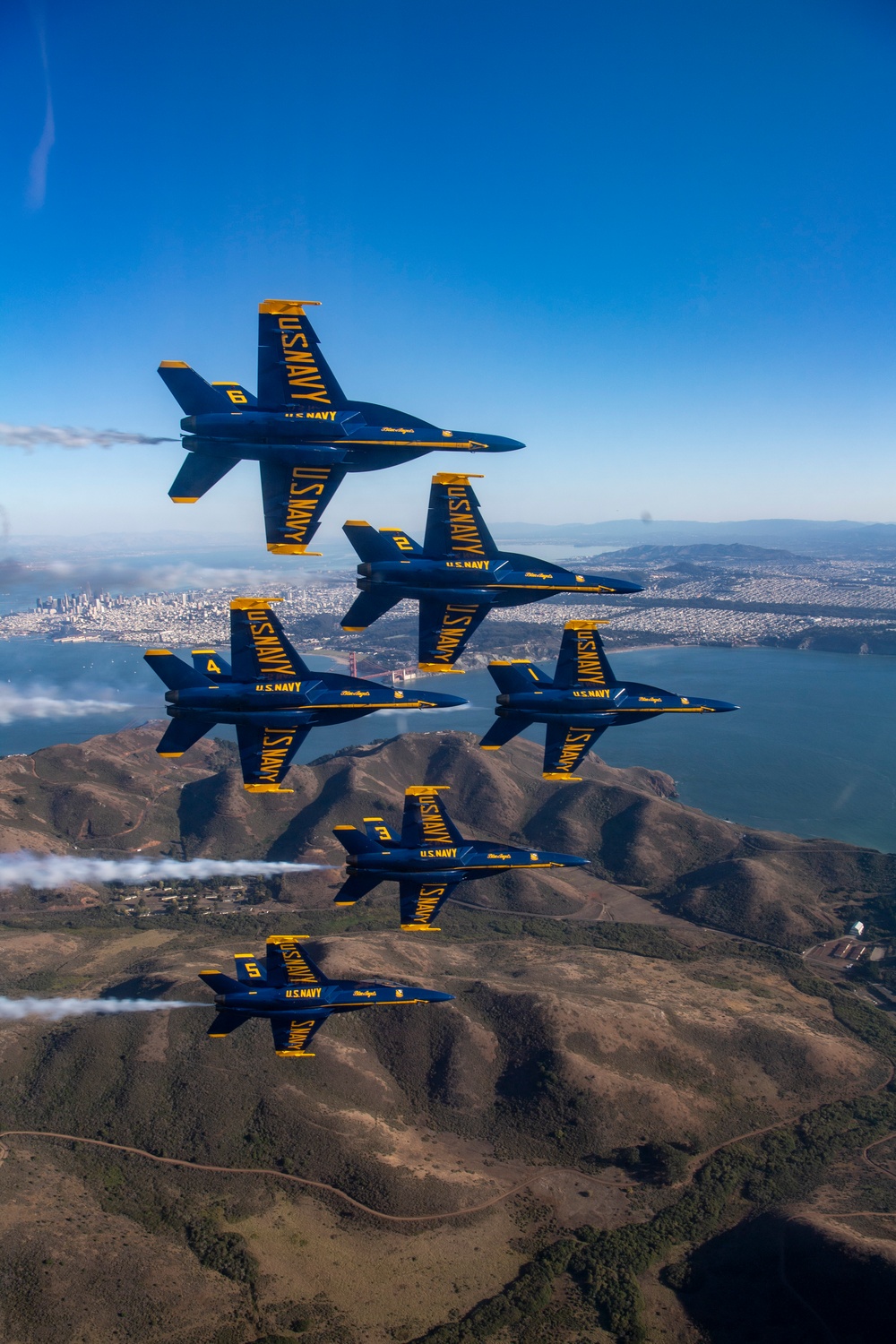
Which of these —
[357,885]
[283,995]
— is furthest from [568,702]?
[283,995]

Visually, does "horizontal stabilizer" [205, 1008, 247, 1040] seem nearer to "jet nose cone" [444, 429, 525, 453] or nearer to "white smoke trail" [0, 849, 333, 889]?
"white smoke trail" [0, 849, 333, 889]

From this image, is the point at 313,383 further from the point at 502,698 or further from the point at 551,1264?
the point at 551,1264

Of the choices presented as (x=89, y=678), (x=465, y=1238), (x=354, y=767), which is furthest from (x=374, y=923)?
(x=89, y=678)

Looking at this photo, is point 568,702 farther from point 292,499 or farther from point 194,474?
point 194,474

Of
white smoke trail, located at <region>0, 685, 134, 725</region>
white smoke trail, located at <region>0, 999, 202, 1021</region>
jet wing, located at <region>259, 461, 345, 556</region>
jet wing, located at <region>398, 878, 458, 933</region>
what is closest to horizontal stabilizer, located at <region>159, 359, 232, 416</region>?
jet wing, located at <region>259, 461, 345, 556</region>

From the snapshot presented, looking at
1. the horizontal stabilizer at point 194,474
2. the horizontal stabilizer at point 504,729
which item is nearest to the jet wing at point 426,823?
the horizontal stabilizer at point 504,729

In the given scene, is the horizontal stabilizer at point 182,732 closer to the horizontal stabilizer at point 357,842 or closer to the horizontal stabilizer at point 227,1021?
the horizontal stabilizer at point 357,842
